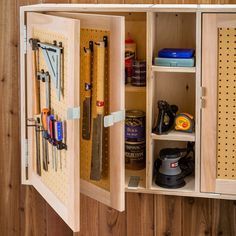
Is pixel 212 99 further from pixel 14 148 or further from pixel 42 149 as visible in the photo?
pixel 14 148

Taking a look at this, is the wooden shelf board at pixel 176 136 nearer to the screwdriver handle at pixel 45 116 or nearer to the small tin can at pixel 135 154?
the small tin can at pixel 135 154

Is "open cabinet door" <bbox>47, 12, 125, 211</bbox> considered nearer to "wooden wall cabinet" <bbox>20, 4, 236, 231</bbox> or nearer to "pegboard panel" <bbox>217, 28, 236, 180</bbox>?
"wooden wall cabinet" <bbox>20, 4, 236, 231</bbox>

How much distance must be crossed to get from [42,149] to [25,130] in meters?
0.17

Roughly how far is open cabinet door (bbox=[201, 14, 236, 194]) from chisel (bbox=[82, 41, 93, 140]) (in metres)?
0.42

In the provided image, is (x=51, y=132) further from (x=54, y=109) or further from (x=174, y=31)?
(x=174, y=31)

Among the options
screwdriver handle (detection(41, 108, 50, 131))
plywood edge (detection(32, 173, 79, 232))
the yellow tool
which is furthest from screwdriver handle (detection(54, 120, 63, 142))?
the yellow tool

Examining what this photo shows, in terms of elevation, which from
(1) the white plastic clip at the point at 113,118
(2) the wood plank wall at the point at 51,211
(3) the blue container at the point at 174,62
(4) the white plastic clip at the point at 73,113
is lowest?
(2) the wood plank wall at the point at 51,211

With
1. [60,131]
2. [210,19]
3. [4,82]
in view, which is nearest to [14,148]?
[4,82]

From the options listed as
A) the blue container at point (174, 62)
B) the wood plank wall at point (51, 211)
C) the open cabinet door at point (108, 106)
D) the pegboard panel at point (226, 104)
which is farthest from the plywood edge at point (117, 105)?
the wood plank wall at point (51, 211)

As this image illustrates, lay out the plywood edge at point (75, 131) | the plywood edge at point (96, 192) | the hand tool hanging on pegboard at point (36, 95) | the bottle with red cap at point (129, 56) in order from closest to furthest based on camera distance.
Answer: the plywood edge at point (75, 131) → the plywood edge at point (96, 192) → the hand tool hanging on pegboard at point (36, 95) → the bottle with red cap at point (129, 56)

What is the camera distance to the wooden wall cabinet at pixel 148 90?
5.45 ft

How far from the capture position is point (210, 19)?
1835 mm

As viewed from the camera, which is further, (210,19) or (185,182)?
(185,182)

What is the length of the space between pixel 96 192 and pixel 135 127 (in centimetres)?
35
